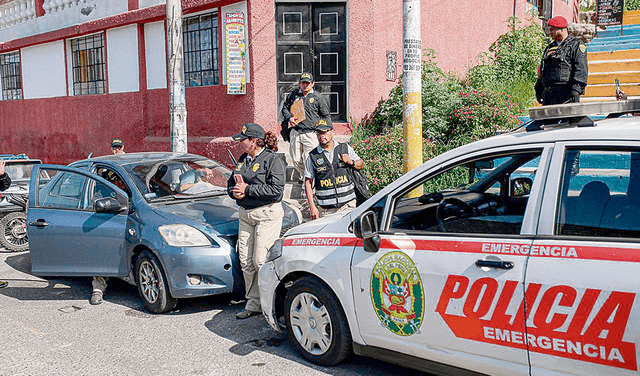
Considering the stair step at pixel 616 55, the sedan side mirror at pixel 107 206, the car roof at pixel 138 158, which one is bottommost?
the sedan side mirror at pixel 107 206

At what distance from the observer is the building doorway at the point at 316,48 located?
11.4 meters

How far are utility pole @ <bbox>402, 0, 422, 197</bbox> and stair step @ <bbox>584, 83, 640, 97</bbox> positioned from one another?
6.45 meters

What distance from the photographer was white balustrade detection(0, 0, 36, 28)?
61.1 feet

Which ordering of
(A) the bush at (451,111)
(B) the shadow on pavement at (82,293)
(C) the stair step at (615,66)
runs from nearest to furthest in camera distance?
(B) the shadow on pavement at (82,293), (A) the bush at (451,111), (C) the stair step at (615,66)

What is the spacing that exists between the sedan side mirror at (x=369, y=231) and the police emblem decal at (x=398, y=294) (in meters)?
0.11

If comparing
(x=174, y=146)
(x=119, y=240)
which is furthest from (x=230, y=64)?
(x=119, y=240)

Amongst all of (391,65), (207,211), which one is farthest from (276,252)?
(391,65)

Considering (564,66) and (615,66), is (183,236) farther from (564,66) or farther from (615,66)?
(615,66)

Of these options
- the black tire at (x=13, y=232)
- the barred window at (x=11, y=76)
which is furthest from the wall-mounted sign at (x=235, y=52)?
the barred window at (x=11, y=76)

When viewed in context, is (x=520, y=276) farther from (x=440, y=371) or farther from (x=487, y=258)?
(x=440, y=371)

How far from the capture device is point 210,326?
5.65 metres

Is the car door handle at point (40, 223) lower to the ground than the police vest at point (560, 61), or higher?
lower

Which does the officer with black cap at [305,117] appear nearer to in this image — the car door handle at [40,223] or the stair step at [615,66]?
the car door handle at [40,223]

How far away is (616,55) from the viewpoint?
551 inches
